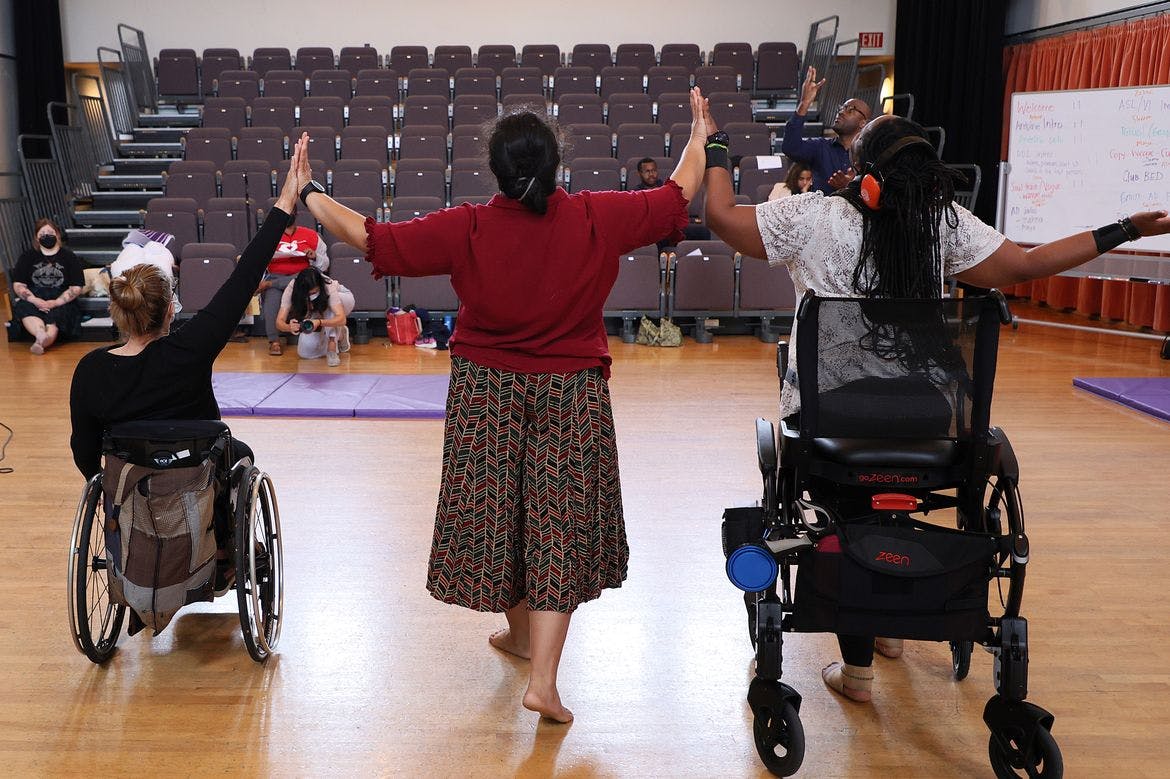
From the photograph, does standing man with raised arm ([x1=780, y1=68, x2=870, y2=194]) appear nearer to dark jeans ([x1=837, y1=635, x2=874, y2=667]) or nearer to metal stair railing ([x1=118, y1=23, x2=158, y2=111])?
dark jeans ([x1=837, y1=635, x2=874, y2=667])

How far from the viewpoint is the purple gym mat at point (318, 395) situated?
5406 mm

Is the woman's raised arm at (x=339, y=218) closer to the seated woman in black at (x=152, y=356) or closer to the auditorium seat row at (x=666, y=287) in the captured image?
the seated woman in black at (x=152, y=356)

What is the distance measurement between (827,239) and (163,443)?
1557 millimetres

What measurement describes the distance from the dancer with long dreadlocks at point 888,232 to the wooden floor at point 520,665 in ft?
2.52

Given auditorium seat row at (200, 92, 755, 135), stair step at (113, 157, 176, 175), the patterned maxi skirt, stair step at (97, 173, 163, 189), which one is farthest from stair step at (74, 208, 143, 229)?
the patterned maxi skirt

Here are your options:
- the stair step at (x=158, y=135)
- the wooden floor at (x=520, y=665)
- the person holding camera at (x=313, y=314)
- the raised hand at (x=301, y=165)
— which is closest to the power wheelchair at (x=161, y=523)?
the wooden floor at (x=520, y=665)

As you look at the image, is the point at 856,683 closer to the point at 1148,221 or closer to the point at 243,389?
the point at 1148,221

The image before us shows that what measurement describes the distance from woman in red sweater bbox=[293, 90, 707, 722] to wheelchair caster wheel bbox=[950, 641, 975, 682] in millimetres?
875

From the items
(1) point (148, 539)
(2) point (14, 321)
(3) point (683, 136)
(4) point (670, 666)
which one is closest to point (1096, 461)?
(4) point (670, 666)

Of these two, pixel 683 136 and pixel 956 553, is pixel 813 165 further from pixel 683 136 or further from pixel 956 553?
pixel 683 136

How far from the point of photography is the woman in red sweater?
7.23 feet

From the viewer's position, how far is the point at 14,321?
741 centimetres

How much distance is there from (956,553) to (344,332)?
5.69 meters

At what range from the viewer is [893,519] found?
2146mm
